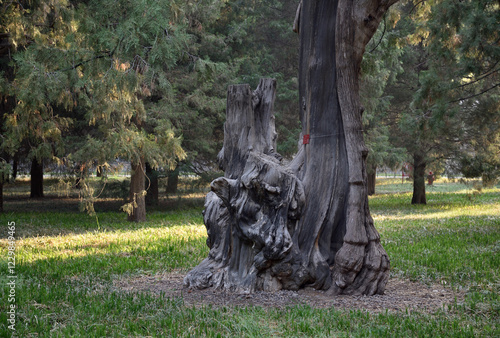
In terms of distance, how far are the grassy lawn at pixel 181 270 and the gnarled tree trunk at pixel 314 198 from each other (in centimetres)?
90

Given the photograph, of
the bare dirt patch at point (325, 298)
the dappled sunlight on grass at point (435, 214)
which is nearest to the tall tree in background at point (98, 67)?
the bare dirt patch at point (325, 298)

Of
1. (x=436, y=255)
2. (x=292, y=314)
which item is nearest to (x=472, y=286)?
(x=436, y=255)

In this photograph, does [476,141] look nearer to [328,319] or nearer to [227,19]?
[227,19]

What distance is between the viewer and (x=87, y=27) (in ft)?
27.2

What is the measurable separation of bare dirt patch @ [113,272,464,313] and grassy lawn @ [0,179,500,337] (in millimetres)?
222

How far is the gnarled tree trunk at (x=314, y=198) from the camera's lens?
6223mm

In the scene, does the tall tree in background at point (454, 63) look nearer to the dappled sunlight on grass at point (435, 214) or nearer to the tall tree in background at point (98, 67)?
the dappled sunlight on grass at point (435, 214)

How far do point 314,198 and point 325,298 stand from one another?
1391 mm

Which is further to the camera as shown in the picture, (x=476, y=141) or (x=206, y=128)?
(x=206, y=128)

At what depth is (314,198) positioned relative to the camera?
260 inches

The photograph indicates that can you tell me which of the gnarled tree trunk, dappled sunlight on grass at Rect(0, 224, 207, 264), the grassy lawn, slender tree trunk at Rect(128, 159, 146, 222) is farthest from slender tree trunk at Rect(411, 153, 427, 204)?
the gnarled tree trunk

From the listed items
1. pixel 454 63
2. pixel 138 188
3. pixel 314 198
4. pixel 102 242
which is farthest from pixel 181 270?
pixel 454 63

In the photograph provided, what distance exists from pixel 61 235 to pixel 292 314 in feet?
30.2

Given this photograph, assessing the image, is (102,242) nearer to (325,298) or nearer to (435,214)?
(325,298)
